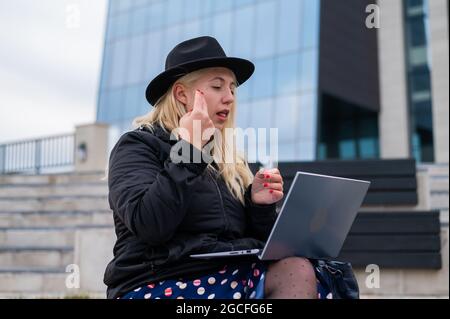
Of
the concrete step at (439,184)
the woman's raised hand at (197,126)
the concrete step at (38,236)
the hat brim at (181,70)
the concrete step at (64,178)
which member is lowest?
the concrete step at (38,236)

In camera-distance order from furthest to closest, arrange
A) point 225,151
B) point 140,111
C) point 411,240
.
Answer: point 140,111 < point 411,240 < point 225,151

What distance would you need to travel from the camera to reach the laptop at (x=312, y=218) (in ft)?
7.80

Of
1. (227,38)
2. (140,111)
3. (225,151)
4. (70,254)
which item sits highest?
(227,38)

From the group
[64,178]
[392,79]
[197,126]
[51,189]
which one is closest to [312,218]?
[197,126]

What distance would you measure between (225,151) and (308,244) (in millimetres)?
728

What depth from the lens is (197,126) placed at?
2578 millimetres

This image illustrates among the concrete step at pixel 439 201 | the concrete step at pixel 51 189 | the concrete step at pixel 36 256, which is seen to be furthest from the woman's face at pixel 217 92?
the concrete step at pixel 51 189

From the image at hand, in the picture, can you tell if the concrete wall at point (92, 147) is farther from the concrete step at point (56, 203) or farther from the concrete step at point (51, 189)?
the concrete step at point (56, 203)

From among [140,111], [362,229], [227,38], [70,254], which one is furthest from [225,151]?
[140,111]

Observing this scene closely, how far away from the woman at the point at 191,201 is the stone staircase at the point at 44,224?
492 centimetres
